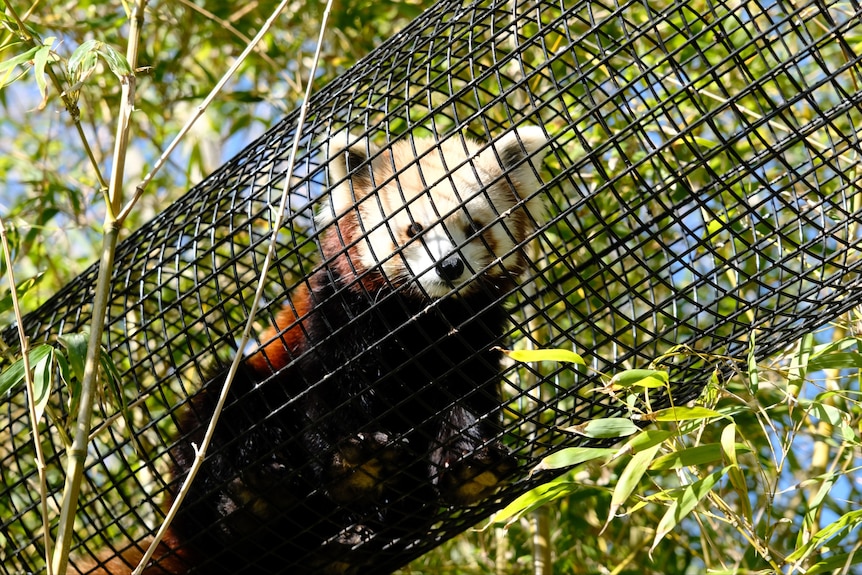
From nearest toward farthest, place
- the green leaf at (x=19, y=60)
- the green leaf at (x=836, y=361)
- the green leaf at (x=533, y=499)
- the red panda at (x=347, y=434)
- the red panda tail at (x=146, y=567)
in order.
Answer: the green leaf at (x=19, y=60), the green leaf at (x=533, y=499), the green leaf at (x=836, y=361), the red panda at (x=347, y=434), the red panda tail at (x=146, y=567)

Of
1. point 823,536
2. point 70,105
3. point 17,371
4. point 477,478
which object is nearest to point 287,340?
point 477,478

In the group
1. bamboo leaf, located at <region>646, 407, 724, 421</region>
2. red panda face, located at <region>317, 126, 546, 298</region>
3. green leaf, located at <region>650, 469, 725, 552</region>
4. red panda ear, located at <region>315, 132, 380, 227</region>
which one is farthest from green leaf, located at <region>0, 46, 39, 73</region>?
green leaf, located at <region>650, 469, 725, 552</region>

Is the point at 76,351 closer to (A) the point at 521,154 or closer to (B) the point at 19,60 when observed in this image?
(B) the point at 19,60

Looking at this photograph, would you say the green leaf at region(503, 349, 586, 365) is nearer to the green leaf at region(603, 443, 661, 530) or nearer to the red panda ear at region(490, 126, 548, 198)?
the green leaf at region(603, 443, 661, 530)

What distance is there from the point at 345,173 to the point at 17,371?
1093mm

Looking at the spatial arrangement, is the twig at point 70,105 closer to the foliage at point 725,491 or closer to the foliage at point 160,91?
the foliage at point 725,491

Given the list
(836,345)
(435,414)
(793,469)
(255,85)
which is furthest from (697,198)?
(255,85)

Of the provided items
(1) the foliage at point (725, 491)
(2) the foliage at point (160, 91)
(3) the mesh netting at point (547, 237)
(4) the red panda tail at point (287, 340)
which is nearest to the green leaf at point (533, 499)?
(1) the foliage at point (725, 491)

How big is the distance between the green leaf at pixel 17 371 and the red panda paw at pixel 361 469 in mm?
757

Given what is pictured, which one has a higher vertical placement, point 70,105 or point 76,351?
point 70,105

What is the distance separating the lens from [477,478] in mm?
2367

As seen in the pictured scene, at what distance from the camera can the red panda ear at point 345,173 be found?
7.44 ft

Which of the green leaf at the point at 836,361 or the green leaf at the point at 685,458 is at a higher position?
the green leaf at the point at 685,458

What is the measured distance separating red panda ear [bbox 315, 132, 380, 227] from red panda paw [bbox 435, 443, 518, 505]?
0.72 meters
